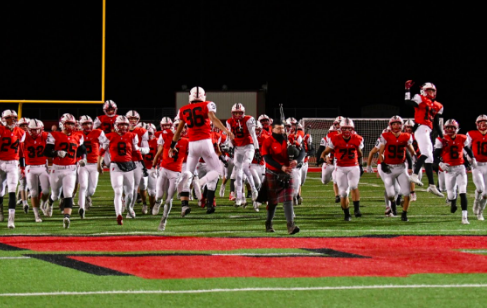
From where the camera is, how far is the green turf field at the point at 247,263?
6164mm

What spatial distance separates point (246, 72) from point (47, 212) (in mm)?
37878

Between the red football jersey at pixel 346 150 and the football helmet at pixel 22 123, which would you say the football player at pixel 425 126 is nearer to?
the red football jersey at pixel 346 150

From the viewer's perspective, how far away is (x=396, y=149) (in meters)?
13.5

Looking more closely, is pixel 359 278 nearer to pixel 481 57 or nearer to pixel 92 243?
pixel 92 243

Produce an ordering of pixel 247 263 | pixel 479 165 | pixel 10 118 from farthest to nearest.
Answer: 1. pixel 479 165
2. pixel 10 118
3. pixel 247 263

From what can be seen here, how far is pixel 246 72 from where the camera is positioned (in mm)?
51312

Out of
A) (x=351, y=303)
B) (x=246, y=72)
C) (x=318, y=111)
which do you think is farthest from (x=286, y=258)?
(x=246, y=72)

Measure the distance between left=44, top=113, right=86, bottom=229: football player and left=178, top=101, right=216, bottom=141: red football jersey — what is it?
249 centimetres

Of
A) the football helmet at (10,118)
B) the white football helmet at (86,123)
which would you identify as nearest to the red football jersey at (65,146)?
the football helmet at (10,118)

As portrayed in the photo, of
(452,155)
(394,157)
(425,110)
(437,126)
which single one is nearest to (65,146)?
(394,157)

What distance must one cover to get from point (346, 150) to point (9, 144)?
6.03 metres

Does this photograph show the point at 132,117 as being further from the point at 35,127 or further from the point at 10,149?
the point at 10,149

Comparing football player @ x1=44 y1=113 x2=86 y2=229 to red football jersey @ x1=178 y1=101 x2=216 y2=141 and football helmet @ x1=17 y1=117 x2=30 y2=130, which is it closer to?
football helmet @ x1=17 y1=117 x2=30 y2=130

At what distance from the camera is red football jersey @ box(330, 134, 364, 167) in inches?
534
